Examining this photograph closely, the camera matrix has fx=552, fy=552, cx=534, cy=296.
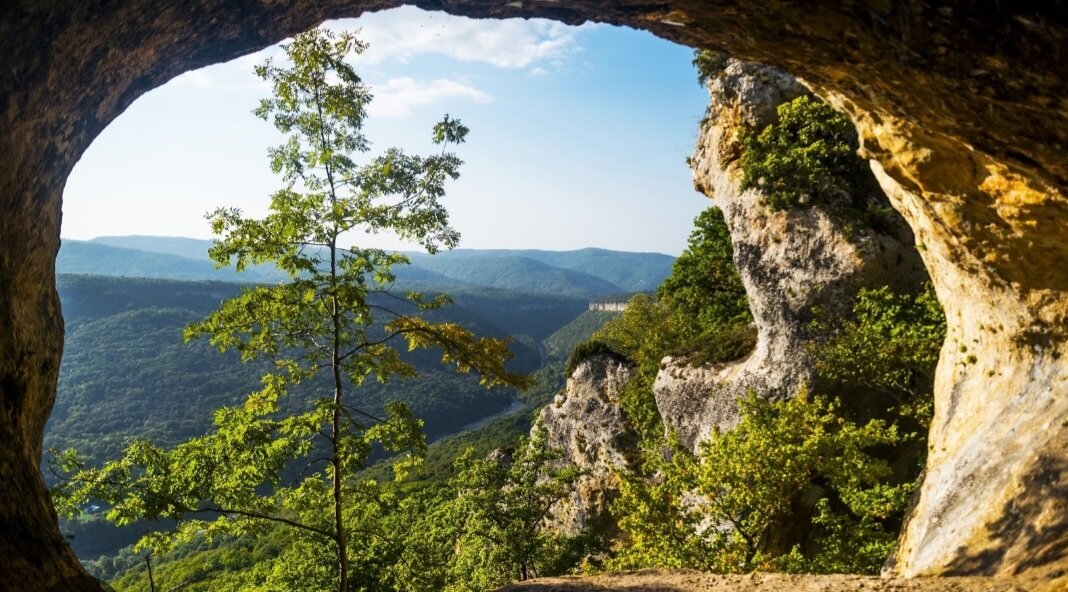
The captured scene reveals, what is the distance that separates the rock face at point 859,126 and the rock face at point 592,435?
68.0 ft

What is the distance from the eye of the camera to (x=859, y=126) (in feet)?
32.7

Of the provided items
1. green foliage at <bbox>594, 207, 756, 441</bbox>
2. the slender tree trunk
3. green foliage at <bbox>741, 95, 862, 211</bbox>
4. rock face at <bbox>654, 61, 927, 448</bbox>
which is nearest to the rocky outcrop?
rock face at <bbox>654, 61, 927, 448</bbox>

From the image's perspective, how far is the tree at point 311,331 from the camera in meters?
10.4

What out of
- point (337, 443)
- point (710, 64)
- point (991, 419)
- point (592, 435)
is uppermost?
point (710, 64)

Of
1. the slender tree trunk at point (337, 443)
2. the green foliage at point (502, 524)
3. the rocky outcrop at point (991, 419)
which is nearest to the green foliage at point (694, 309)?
the green foliage at point (502, 524)

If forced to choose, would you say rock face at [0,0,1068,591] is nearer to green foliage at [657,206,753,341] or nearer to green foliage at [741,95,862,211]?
green foliage at [741,95,862,211]

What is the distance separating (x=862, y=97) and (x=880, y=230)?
13980 millimetres

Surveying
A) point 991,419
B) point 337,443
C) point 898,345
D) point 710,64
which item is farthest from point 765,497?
point 710,64

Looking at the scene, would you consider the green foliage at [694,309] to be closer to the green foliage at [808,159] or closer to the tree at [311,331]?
the green foliage at [808,159]

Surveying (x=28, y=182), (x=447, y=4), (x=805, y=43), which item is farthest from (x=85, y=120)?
(x=805, y=43)

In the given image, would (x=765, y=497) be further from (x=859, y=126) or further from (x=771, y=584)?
(x=859, y=126)

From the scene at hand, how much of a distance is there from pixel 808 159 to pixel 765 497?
13.5 metres

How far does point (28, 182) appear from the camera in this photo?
648 centimetres

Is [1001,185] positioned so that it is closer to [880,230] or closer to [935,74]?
[935,74]
